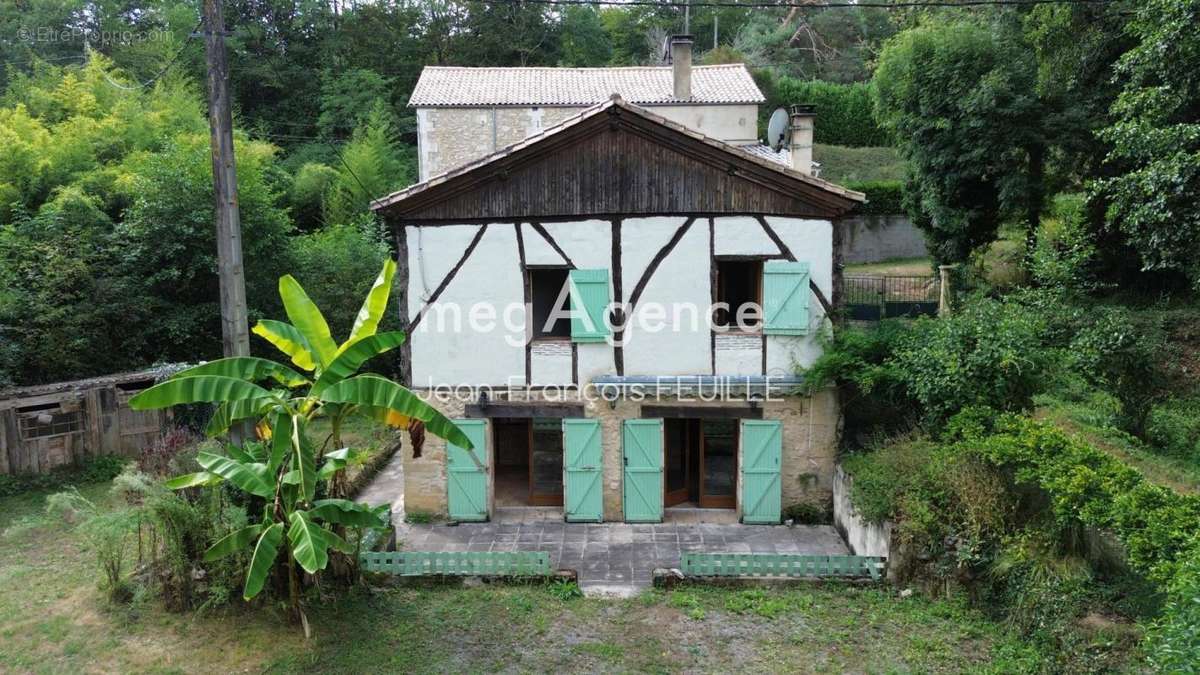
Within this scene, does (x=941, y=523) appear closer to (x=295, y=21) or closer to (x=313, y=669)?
(x=313, y=669)

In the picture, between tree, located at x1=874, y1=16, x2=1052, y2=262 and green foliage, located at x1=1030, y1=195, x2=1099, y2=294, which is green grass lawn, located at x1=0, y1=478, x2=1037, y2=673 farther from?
tree, located at x1=874, y1=16, x2=1052, y2=262

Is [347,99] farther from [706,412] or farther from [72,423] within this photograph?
[706,412]

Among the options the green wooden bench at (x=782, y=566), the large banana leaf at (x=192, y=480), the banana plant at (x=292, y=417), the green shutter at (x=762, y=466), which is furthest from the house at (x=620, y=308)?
the large banana leaf at (x=192, y=480)

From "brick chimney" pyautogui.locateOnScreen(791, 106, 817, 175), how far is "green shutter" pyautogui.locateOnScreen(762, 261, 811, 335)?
8.80 ft

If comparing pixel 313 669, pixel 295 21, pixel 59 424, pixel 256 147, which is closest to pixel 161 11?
pixel 295 21

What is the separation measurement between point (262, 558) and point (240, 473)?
0.91 meters

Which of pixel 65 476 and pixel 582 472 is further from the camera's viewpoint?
pixel 65 476

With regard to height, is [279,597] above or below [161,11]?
below

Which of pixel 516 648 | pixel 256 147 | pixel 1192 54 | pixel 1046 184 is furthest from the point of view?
pixel 256 147

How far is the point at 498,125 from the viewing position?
2173 centimetres

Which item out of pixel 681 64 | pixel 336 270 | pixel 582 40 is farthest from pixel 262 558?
pixel 582 40

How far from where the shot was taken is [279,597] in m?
8.86

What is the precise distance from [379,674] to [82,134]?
17.0 meters

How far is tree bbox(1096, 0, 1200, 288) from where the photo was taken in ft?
42.5
